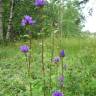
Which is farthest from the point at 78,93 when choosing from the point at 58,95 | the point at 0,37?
Answer: the point at 0,37

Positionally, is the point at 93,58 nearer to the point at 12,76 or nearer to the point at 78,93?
the point at 12,76

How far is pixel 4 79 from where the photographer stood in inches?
324

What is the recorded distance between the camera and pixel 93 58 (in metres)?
8.70

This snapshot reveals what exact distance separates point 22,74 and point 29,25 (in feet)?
14.7

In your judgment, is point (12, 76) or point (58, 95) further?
point (12, 76)

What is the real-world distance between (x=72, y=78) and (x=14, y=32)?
670 inches

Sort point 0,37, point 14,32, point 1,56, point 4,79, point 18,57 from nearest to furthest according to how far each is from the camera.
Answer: point 4,79 → point 18,57 → point 1,56 → point 0,37 → point 14,32

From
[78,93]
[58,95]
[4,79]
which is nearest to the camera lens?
[58,95]

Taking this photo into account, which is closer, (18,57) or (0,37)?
(18,57)

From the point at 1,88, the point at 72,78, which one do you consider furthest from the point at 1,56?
the point at 72,78

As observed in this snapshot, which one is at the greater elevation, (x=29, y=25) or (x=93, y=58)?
(x=29, y=25)

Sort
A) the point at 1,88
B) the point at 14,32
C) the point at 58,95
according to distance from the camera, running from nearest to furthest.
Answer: the point at 58,95, the point at 1,88, the point at 14,32

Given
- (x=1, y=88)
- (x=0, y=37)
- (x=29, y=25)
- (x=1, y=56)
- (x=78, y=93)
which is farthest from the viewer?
(x=0, y=37)

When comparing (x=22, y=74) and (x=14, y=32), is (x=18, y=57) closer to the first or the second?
(x=22, y=74)
